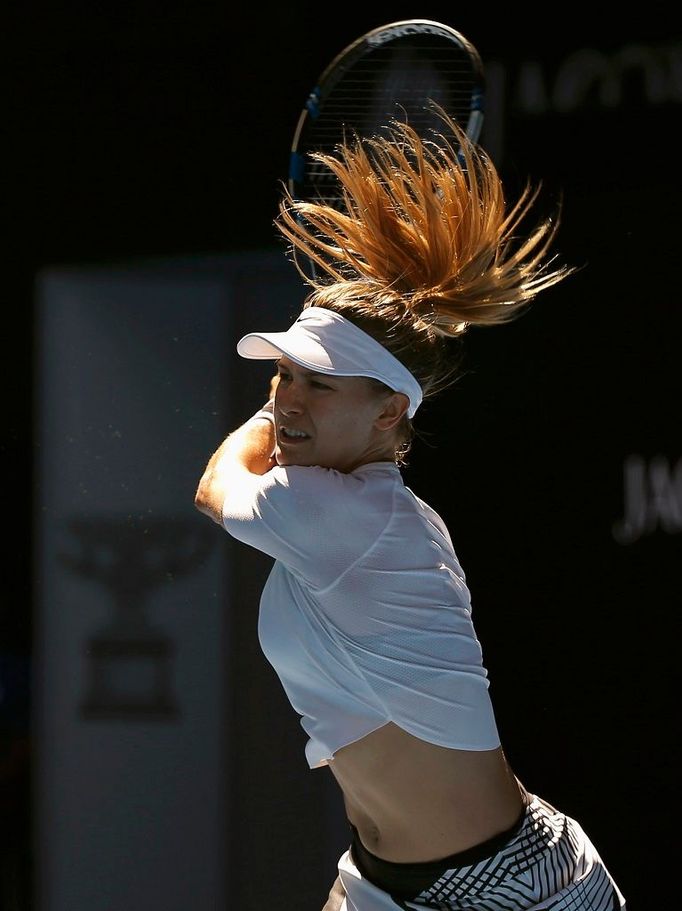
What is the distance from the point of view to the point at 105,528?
3.71 meters

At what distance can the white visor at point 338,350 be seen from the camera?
2.16 meters

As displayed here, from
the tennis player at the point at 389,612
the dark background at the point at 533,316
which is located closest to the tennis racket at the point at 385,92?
the dark background at the point at 533,316

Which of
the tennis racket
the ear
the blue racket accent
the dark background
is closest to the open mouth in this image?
the ear

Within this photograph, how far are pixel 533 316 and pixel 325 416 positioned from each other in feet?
4.95

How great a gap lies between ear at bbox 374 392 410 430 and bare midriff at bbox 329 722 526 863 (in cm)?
49

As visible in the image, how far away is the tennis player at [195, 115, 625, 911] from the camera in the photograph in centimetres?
214

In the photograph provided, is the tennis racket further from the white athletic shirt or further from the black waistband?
the black waistband

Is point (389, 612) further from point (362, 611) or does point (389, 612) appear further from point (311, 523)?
point (311, 523)

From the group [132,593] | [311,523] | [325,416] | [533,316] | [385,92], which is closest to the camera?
[311,523]

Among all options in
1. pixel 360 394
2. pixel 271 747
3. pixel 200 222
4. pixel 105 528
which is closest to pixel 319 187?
pixel 200 222

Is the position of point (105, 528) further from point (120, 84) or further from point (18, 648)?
point (120, 84)

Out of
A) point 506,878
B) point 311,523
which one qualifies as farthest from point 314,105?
point 506,878

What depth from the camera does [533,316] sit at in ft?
11.8

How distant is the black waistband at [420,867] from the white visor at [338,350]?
0.74 m
